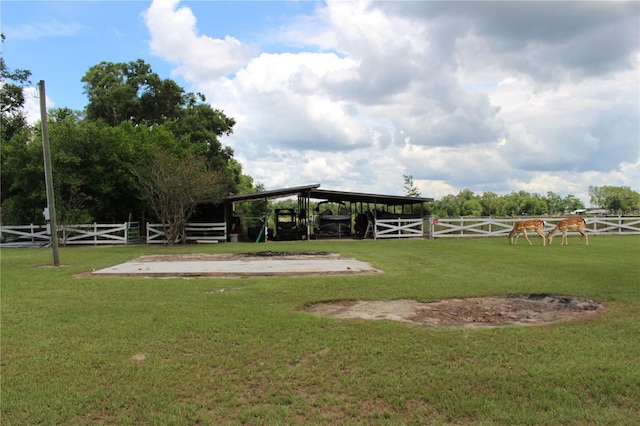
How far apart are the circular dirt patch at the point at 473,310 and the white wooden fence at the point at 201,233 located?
17498 mm

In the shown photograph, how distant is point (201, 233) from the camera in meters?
23.9

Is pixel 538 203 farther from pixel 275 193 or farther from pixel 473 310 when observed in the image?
pixel 473 310

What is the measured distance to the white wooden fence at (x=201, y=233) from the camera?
76.0 ft

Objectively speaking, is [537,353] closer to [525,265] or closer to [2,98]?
[525,265]

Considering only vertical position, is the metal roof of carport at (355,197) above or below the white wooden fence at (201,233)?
above

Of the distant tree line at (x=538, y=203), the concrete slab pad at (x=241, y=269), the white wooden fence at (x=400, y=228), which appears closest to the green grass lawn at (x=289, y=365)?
the concrete slab pad at (x=241, y=269)

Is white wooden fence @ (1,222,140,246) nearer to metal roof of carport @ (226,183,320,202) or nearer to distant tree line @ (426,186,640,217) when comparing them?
metal roof of carport @ (226,183,320,202)

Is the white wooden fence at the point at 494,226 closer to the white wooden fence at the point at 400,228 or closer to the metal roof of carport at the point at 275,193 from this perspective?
the white wooden fence at the point at 400,228

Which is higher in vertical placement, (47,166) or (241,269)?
(47,166)

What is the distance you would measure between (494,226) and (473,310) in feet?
63.3

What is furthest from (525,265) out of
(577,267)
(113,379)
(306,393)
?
(113,379)

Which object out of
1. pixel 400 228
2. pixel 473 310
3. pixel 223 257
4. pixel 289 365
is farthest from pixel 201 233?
pixel 289 365

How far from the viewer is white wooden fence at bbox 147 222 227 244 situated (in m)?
23.2

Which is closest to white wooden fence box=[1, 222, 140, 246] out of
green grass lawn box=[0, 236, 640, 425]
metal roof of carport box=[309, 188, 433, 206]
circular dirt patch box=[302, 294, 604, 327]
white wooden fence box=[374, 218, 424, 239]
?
metal roof of carport box=[309, 188, 433, 206]
